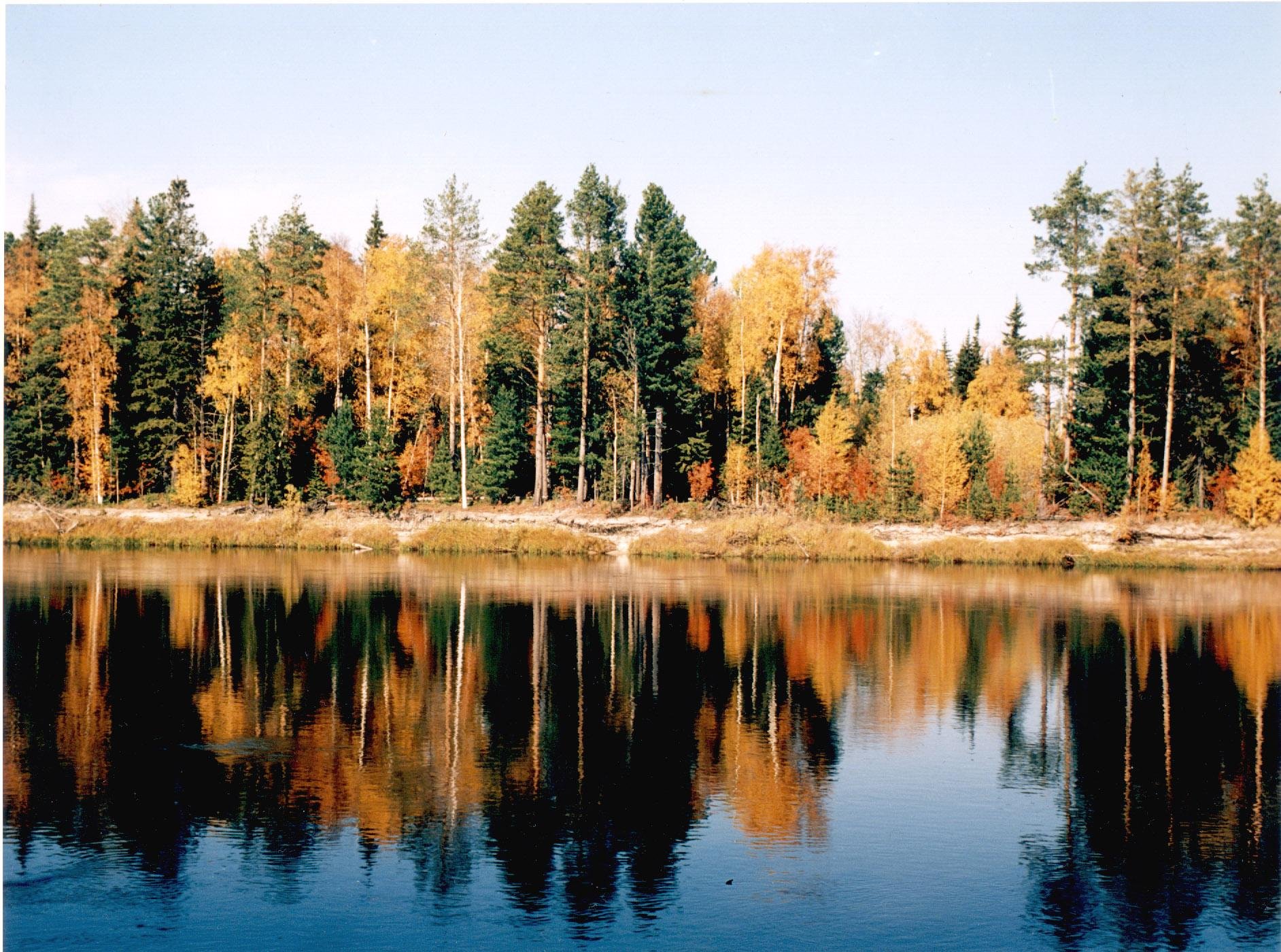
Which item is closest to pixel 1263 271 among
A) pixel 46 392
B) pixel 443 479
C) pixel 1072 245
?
pixel 1072 245

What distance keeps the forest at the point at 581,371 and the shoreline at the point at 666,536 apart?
2077 mm

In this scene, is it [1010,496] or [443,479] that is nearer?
[1010,496]

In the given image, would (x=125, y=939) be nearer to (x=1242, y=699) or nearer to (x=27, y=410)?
(x=1242, y=699)

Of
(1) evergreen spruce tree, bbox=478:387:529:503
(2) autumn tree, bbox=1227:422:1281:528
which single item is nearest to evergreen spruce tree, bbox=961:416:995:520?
(2) autumn tree, bbox=1227:422:1281:528

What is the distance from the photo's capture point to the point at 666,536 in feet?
166

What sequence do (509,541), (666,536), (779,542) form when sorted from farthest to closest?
(666,536)
(509,541)
(779,542)

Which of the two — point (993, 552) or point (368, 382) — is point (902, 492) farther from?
point (368, 382)

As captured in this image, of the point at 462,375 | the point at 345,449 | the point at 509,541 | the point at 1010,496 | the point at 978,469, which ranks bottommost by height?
the point at 509,541

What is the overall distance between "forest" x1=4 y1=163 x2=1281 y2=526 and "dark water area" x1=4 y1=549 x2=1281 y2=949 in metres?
25.1

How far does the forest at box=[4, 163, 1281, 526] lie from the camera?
52344 mm

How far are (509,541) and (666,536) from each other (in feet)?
22.2

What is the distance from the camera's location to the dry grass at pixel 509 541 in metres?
50.0

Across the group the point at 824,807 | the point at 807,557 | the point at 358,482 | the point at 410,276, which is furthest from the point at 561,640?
the point at 410,276

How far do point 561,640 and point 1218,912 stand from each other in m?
16.5
